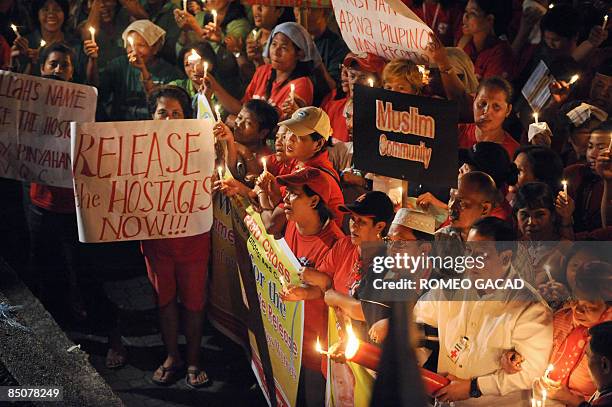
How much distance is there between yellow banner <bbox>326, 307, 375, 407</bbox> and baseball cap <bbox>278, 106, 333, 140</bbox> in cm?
129

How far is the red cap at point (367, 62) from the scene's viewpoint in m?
7.70

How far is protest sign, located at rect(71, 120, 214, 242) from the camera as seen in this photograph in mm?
7059

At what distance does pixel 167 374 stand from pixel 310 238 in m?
1.94

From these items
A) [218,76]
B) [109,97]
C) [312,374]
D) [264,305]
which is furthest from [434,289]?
[109,97]

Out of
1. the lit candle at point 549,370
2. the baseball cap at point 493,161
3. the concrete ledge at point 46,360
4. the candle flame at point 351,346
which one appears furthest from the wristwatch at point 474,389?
the concrete ledge at point 46,360

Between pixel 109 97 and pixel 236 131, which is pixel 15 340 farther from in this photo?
pixel 109 97

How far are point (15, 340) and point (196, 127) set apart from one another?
1.91 metres

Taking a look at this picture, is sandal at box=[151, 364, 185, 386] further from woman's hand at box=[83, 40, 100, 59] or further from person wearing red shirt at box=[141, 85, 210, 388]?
woman's hand at box=[83, 40, 100, 59]

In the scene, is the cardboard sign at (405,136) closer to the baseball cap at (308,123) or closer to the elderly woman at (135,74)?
the baseball cap at (308,123)

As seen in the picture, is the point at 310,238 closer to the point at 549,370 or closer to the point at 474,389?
the point at 474,389

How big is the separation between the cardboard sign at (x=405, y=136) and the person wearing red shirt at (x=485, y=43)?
193 centimetres

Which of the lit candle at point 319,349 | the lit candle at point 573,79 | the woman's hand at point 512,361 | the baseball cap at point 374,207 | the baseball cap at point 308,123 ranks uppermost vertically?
the lit candle at point 573,79

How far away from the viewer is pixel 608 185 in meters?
6.12

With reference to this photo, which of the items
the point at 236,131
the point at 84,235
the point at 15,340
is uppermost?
the point at 236,131
